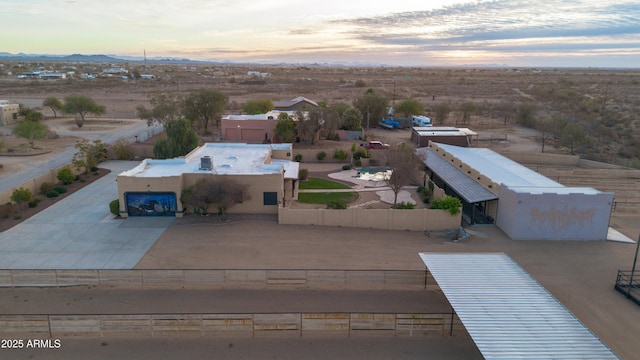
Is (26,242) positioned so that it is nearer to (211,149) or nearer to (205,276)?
(205,276)

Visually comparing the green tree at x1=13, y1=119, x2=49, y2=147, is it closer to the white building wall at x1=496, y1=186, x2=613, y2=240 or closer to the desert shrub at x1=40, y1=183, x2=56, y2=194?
the desert shrub at x1=40, y1=183, x2=56, y2=194

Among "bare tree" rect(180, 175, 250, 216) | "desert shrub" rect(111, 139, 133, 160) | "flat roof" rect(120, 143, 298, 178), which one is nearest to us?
"bare tree" rect(180, 175, 250, 216)

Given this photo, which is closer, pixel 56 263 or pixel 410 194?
pixel 56 263

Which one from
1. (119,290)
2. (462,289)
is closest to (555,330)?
(462,289)

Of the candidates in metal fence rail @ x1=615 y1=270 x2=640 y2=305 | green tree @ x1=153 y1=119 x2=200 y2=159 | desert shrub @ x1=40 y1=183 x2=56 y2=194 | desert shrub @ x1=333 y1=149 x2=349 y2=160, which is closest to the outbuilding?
metal fence rail @ x1=615 y1=270 x2=640 y2=305

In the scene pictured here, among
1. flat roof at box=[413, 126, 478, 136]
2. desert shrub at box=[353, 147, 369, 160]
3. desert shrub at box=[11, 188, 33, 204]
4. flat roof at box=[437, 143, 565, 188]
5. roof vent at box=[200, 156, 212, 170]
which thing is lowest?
desert shrub at box=[11, 188, 33, 204]

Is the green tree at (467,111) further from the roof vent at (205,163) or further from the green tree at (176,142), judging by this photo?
A: the roof vent at (205,163)

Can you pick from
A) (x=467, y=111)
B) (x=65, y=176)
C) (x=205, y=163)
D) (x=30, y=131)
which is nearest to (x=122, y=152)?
(x=65, y=176)

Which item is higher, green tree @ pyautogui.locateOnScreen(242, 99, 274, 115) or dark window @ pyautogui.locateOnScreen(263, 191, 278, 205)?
green tree @ pyautogui.locateOnScreen(242, 99, 274, 115)
